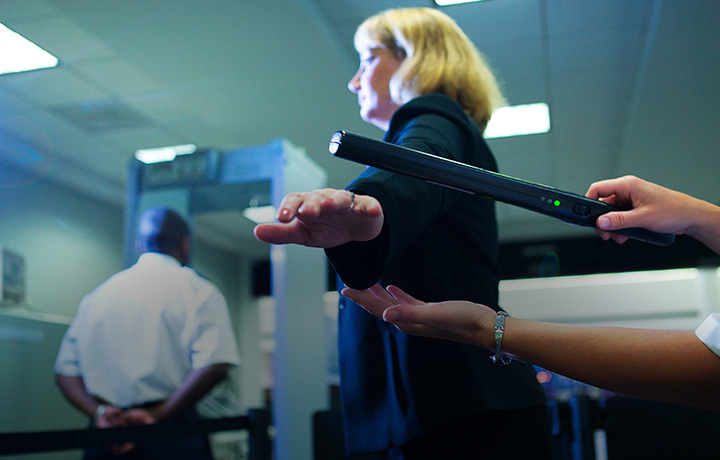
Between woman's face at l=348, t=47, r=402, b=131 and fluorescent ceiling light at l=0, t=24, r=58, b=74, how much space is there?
69 cm

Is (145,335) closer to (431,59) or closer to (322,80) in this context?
(431,59)

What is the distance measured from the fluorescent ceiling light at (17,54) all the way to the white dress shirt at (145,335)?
24.6 inches

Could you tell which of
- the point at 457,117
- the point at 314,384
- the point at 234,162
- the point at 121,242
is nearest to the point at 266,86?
the point at 234,162

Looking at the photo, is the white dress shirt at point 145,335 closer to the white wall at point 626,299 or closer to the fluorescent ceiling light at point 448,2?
the fluorescent ceiling light at point 448,2

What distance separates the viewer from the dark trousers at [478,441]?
0.70 m

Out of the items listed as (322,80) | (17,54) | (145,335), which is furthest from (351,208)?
(322,80)

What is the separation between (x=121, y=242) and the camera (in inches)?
84.0

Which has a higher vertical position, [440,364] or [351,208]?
[351,208]

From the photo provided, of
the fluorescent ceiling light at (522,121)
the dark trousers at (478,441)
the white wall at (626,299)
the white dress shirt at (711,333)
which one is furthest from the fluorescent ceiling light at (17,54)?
the white wall at (626,299)

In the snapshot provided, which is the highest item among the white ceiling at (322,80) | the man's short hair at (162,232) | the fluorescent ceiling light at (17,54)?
the white ceiling at (322,80)

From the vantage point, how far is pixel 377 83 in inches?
39.3

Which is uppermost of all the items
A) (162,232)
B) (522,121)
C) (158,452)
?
(522,121)

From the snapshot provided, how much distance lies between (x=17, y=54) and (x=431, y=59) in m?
0.84

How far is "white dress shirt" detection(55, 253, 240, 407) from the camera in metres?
1.56
